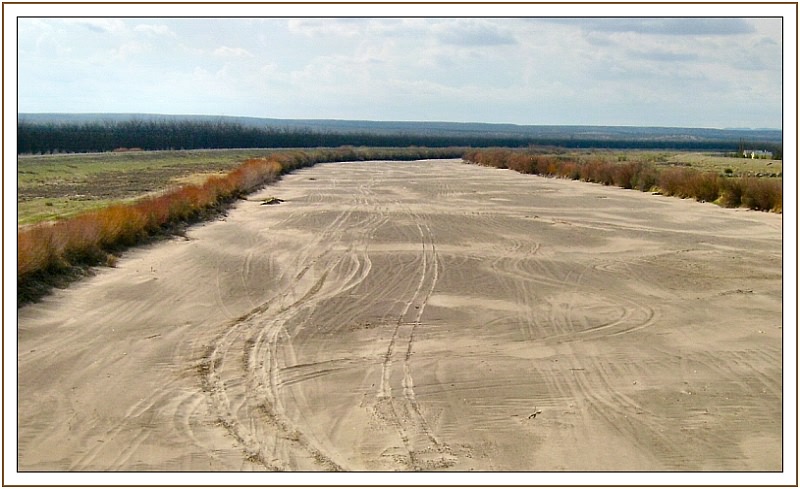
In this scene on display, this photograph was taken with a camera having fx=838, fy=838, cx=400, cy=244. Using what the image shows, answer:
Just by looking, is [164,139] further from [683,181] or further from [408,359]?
[408,359]

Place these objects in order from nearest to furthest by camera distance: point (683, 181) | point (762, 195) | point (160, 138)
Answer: point (762, 195) → point (683, 181) → point (160, 138)

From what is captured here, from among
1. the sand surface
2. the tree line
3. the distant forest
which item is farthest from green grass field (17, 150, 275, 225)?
the tree line

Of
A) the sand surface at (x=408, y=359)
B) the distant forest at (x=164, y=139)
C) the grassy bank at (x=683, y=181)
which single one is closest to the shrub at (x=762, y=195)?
the grassy bank at (x=683, y=181)

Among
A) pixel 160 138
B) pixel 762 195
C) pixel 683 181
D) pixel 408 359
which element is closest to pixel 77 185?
pixel 683 181

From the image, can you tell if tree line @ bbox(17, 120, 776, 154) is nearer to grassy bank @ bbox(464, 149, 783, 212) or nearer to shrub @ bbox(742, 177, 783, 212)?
grassy bank @ bbox(464, 149, 783, 212)

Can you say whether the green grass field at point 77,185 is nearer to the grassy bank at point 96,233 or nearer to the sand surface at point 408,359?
the grassy bank at point 96,233
